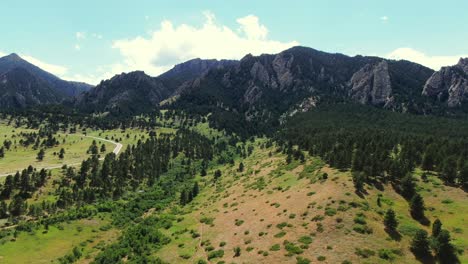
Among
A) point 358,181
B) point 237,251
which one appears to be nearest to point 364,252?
point 237,251

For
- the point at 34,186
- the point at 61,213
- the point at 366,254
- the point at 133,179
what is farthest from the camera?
the point at 133,179

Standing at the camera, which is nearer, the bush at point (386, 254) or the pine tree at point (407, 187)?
the bush at point (386, 254)

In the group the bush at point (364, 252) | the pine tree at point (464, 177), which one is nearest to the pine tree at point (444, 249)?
the bush at point (364, 252)

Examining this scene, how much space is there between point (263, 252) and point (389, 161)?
55584mm

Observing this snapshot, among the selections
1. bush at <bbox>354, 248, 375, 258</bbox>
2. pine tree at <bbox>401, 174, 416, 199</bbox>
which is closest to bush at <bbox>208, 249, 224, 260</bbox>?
bush at <bbox>354, 248, 375, 258</bbox>

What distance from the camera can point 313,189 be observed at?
97500 mm

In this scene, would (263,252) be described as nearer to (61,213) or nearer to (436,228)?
(436,228)

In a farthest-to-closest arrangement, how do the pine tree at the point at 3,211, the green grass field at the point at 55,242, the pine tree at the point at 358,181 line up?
the pine tree at the point at 3,211, the pine tree at the point at 358,181, the green grass field at the point at 55,242

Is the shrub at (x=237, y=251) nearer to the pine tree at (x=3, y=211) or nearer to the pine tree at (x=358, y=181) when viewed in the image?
the pine tree at (x=358, y=181)

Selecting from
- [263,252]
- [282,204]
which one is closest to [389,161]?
[282,204]

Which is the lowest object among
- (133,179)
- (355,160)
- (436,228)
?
(133,179)

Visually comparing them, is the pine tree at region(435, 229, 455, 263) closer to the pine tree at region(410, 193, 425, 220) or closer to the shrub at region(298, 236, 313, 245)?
the pine tree at region(410, 193, 425, 220)

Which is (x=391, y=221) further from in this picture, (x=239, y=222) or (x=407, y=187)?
(x=239, y=222)

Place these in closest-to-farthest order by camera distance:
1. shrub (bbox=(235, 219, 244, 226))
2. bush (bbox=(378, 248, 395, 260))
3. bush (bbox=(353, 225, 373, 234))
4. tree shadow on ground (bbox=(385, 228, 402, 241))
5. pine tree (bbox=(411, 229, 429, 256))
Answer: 1. bush (bbox=(378, 248, 395, 260))
2. pine tree (bbox=(411, 229, 429, 256))
3. tree shadow on ground (bbox=(385, 228, 402, 241))
4. bush (bbox=(353, 225, 373, 234))
5. shrub (bbox=(235, 219, 244, 226))
